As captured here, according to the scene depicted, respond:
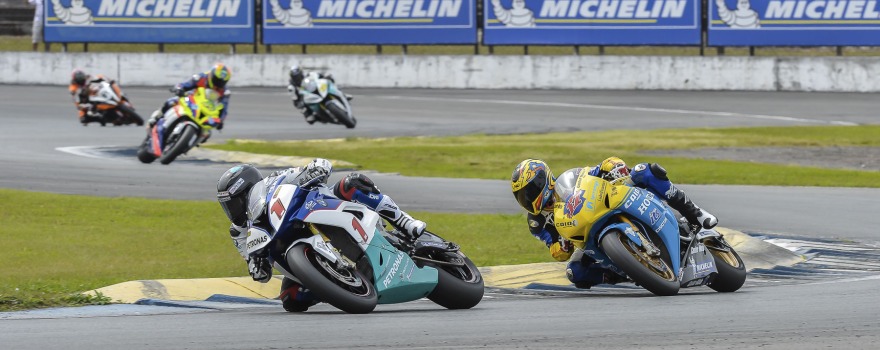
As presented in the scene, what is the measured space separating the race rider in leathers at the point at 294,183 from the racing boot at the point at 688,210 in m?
2.12

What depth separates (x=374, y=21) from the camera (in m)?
34.7

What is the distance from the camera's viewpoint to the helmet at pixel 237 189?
9117 millimetres

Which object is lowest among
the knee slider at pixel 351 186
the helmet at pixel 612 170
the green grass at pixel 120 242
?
the green grass at pixel 120 242

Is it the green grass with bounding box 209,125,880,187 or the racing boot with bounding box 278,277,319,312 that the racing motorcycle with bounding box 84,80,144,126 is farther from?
the racing boot with bounding box 278,277,319,312

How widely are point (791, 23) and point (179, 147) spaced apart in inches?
700

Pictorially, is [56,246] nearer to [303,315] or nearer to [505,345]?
[303,315]

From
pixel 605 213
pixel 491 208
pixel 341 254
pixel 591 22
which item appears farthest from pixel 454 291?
pixel 591 22

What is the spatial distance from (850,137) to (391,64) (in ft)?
42.0

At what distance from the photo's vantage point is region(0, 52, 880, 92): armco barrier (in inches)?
1328

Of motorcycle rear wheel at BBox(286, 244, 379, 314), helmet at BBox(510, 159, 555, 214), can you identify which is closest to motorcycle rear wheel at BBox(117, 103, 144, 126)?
helmet at BBox(510, 159, 555, 214)

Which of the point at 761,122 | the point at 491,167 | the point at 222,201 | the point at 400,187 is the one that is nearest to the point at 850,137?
the point at 761,122

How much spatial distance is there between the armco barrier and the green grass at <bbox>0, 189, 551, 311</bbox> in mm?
17987

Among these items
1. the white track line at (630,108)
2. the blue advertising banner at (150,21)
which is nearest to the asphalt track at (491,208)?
the white track line at (630,108)

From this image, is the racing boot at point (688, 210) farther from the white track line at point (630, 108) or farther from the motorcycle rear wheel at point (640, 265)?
the white track line at point (630, 108)
